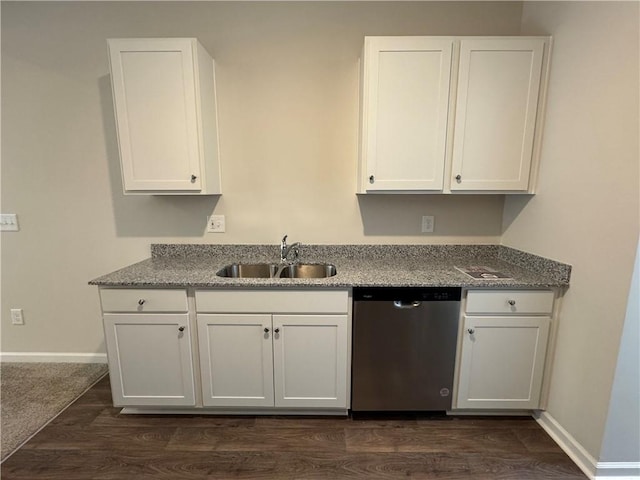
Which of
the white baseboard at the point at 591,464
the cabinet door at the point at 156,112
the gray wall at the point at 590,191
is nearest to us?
the gray wall at the point at 590,191

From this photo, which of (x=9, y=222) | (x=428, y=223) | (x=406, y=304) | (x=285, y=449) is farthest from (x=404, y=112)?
(x=9, y=222)

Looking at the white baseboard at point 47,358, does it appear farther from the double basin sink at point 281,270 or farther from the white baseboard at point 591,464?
the white baseboard at point 591,464

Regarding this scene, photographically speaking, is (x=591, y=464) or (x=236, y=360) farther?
(x=236, y=360)

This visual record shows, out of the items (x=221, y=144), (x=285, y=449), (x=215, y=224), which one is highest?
(x=221, y=144)

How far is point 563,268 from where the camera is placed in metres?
1.62

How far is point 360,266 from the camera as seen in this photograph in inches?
79.0

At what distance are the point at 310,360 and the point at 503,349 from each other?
43.9 inches

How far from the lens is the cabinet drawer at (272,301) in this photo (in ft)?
5.49

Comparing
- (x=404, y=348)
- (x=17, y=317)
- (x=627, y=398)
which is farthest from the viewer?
(x=17, y=317)

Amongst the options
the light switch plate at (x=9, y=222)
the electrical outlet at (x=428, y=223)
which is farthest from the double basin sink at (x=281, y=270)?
the light switch plate at (x=9, y=222)

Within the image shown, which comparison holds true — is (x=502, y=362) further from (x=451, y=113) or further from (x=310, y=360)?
(x=451, y=113)

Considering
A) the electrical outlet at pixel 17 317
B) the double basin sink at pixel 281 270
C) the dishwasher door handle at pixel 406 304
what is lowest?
the electrical outlet at pixel 17 317

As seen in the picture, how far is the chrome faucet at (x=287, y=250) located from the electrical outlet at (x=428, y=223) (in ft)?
3.03

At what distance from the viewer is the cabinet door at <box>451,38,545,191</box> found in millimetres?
1700
